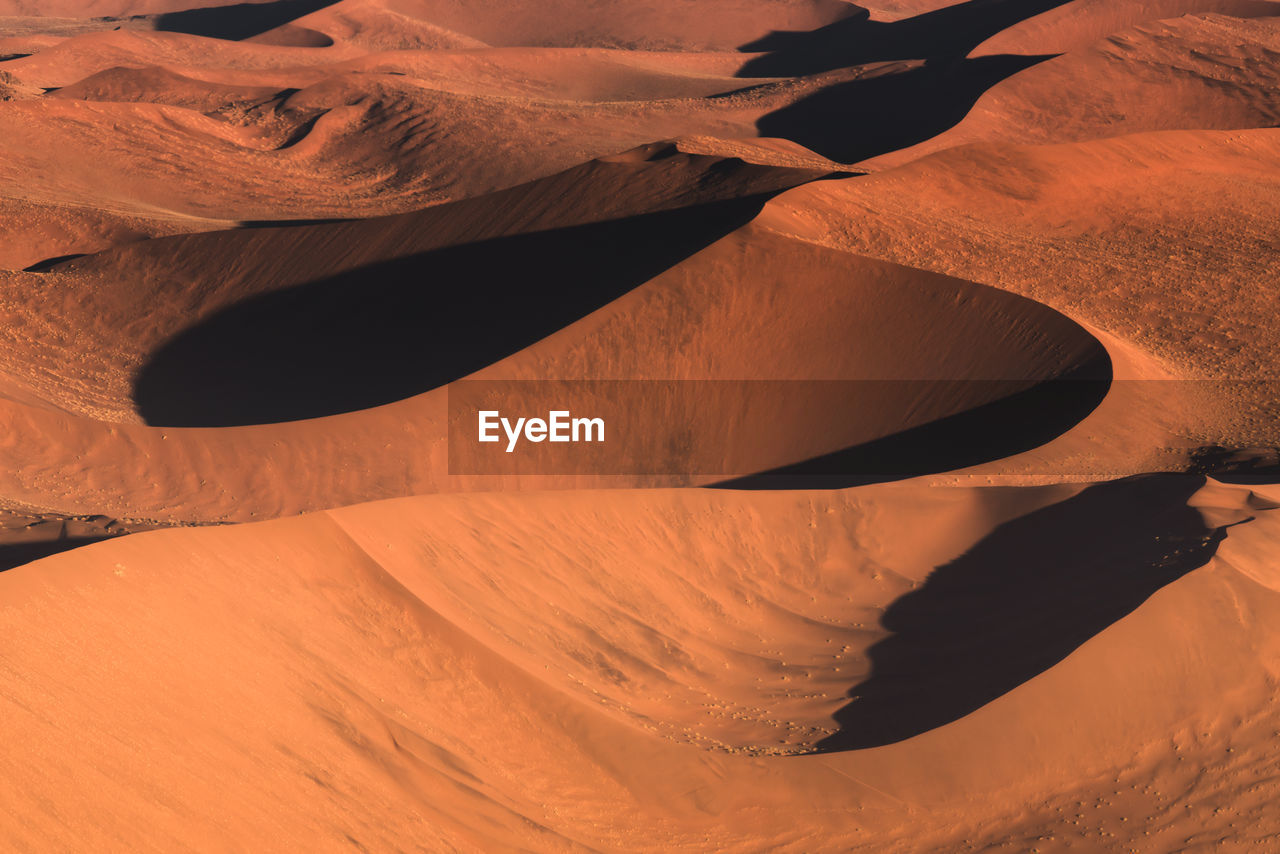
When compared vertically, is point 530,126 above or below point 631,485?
above

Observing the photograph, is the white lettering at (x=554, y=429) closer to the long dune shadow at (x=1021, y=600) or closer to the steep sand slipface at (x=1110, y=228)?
the steep sand slipface at (x=1110, y=228)

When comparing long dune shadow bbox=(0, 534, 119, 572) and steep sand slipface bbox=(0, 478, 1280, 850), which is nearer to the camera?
steep sand slipface bbox=(0, 478, 1280, 850)

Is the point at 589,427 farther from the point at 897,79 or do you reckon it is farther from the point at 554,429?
the point at 897,79

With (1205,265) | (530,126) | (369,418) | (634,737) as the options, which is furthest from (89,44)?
(634,737)

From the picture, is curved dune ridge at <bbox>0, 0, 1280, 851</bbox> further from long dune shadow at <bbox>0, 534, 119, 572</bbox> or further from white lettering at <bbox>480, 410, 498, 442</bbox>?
white lettering at <bbox>480, 410, 498, 442</bbox>

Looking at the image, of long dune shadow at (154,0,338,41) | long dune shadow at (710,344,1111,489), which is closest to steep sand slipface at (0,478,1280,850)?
long dune shadow at (710,344,1111,489)

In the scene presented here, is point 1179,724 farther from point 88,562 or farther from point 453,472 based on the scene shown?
point 453,472
